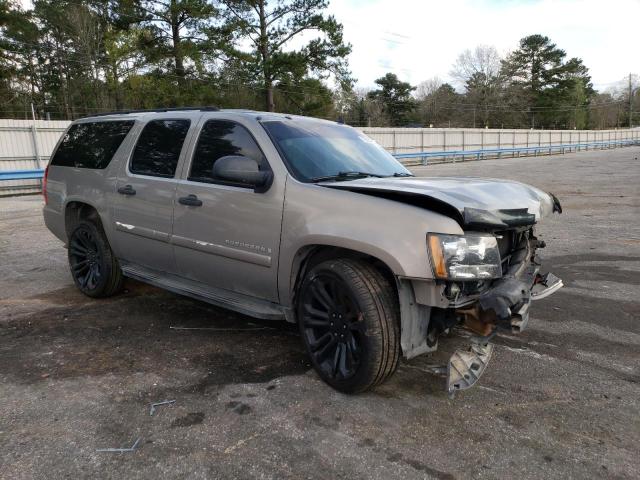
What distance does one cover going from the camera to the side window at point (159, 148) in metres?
A: 4.29

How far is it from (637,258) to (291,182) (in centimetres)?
553

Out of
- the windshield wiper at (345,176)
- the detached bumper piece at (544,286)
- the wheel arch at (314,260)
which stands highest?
the windshield wiper at (345,176)

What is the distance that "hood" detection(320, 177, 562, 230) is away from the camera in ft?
9.38

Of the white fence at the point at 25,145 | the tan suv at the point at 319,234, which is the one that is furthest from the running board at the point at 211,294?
the white fence at the point at 25,145

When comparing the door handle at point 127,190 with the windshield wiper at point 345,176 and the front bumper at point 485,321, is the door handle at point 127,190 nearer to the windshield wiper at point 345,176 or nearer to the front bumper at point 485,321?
the windshield wiper at point 345,176

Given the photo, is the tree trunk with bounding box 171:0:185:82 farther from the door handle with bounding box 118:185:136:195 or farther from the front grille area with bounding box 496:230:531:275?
the front grille area with bounding box 496:230:531:275

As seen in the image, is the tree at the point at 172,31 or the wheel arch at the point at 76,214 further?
the tree at the point at 172,31

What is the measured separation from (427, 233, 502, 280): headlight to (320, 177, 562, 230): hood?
0.32ft

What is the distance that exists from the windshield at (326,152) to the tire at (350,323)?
2.48ft

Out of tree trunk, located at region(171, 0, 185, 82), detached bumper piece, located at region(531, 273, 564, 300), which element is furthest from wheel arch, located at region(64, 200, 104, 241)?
tree trunk, located at region(171, 0, 185, 82)

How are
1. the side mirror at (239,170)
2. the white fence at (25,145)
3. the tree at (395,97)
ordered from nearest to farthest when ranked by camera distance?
the side mirror at (239,170) < the white fence at (25,145) < the tree at (395,97)

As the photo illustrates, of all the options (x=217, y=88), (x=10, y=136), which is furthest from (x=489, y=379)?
(x=217, y=88)

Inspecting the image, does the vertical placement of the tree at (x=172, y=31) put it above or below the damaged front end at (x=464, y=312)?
above

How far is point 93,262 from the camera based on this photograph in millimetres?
5211
